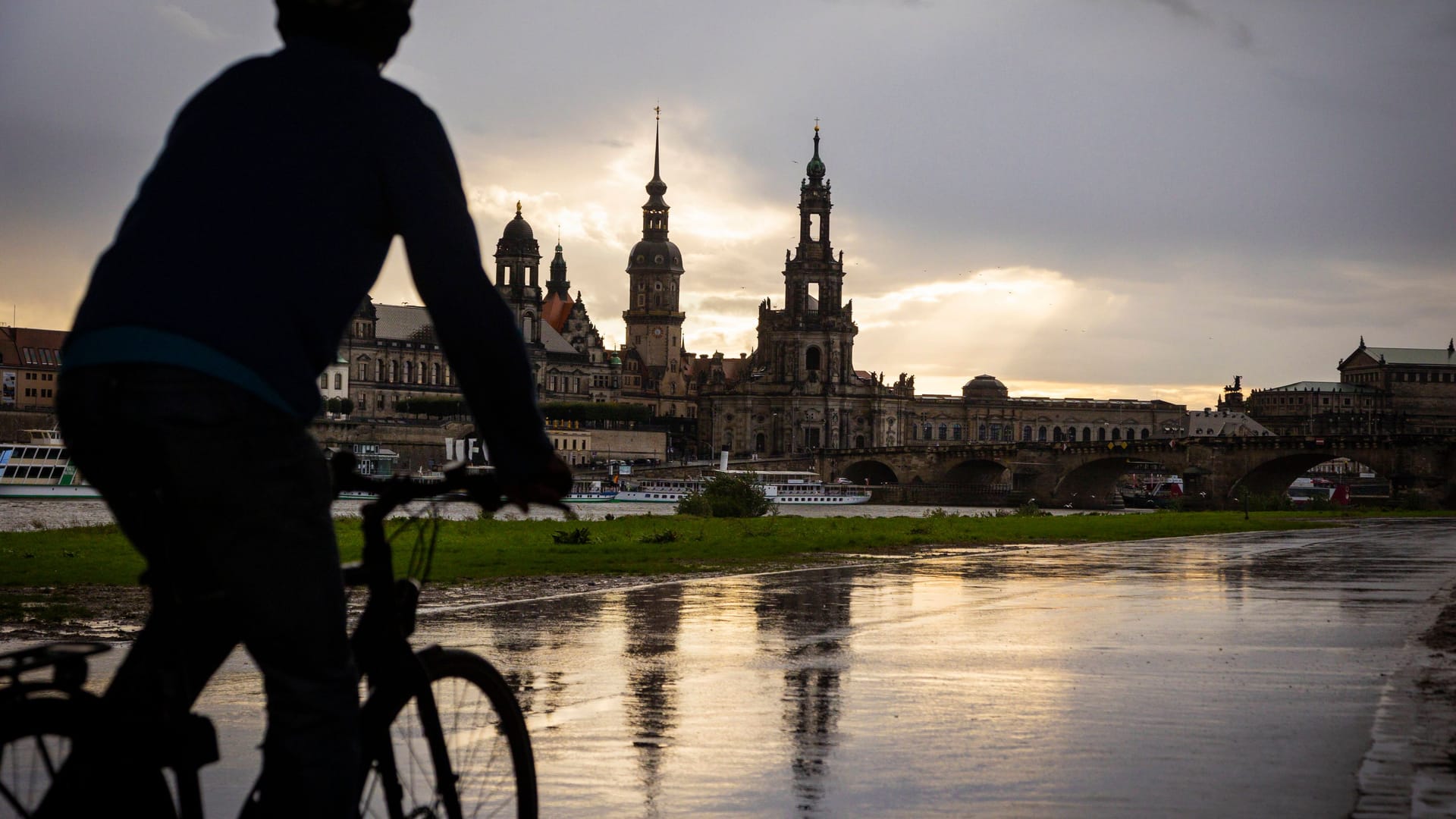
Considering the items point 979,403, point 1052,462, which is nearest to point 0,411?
point 1052,462

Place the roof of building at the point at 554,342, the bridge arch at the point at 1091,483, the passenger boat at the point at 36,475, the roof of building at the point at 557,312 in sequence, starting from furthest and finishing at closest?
the roof of building at the point at 557,312, the roof of building at the point at 554,342, the bridge arch at the point at 1091,483, the passenger boat at the point at 36,475

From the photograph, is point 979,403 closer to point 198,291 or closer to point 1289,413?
point 1289,413

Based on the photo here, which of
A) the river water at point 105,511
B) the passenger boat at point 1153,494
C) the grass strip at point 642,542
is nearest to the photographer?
the grass strip at point 642,542

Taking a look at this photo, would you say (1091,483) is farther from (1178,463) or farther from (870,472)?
(870,472)

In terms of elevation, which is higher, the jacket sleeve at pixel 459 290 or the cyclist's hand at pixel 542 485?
the jacket sleeve at pixel 459 290

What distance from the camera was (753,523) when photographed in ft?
89.8

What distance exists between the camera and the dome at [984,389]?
169 meters

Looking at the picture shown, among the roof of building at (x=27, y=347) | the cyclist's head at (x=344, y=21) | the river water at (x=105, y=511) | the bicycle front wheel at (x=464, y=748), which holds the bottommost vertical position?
the river water at (x=105, y=511)

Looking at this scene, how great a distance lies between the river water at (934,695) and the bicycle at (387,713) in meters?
1.31

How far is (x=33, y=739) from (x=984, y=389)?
171 m

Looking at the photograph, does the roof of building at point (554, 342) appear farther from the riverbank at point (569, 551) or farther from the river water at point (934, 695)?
the river water at point (934, 695)

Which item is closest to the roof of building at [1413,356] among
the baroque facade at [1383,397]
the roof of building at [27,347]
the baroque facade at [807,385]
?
the baroque facade at [1383,397]

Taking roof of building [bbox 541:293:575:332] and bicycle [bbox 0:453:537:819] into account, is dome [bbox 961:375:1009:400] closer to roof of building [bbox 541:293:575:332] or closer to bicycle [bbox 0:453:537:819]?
roof of building [bbox 541:293:575:332]

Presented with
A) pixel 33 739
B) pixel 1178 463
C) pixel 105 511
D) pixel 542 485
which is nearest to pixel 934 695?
pixel 542 485
